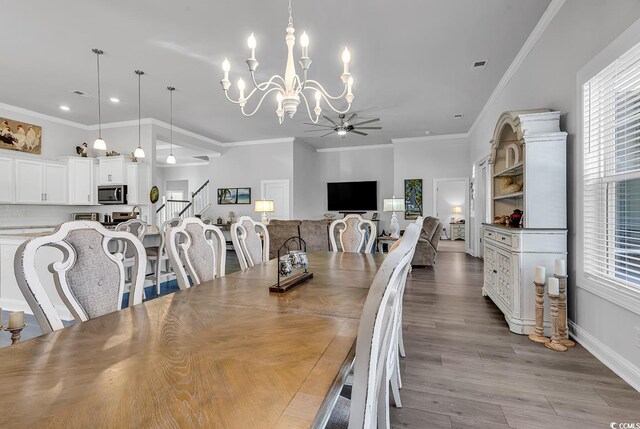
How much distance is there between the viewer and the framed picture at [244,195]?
8.65 metres

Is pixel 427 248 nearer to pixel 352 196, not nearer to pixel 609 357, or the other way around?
pixel 609 357

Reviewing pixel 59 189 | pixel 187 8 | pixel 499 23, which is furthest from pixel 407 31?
pixel 59 189

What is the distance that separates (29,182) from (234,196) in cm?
427

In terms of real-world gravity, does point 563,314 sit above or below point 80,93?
below

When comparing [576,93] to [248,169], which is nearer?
[576,93]

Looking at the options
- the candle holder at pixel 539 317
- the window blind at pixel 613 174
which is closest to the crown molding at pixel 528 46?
the window blind at pixel 613 174

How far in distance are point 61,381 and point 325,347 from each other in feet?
2.11

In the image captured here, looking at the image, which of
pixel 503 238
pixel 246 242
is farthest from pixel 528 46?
pixel 246 242

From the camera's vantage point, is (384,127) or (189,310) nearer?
(189,310)

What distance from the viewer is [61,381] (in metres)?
0.71

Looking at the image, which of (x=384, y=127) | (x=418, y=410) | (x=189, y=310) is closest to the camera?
(x=189, y=310)

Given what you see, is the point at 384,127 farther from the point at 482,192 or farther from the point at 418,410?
the point at 418,410

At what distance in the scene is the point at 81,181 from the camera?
20.6 feet

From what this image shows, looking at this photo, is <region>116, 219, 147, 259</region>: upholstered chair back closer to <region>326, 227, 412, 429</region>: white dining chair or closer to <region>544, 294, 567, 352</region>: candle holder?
<region>326, 227, 412, 429</region>: white dining chair
